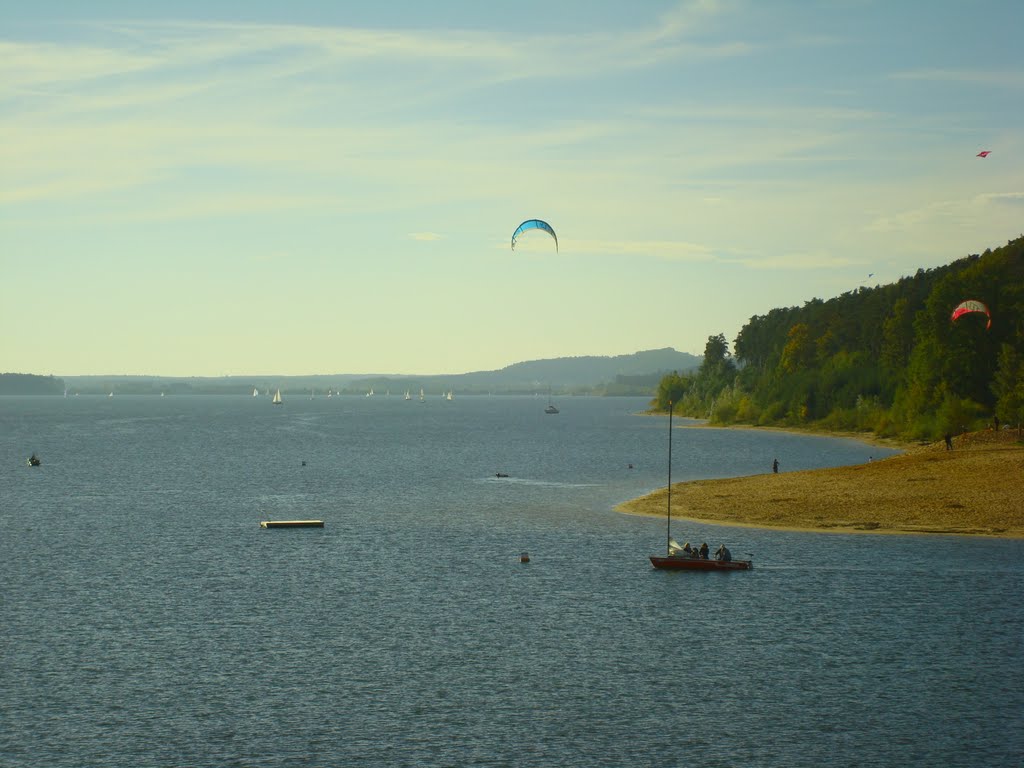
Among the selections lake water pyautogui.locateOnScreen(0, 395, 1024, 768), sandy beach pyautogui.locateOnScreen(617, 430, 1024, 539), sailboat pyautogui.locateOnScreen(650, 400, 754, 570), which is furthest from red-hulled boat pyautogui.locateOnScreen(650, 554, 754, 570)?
sandy beach pyautogui.locateOnScreen(617, 430, 1024, 539)

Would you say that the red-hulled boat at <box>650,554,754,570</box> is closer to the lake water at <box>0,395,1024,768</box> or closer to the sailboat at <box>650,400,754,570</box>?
the sailboat at <box>650,400,754,570</box>

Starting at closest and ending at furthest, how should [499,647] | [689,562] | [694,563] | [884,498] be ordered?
[499,647], [694,563], [689,562], [884,498]

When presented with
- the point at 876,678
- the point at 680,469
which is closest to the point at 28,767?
the point at 876,678

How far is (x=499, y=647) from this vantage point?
169 ft

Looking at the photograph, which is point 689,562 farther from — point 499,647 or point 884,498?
point 884,498

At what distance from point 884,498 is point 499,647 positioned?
55.4 meters

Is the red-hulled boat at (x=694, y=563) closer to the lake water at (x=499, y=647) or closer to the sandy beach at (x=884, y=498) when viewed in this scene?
the lake water at (x=499, y=647)

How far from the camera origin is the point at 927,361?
16088 centimetres

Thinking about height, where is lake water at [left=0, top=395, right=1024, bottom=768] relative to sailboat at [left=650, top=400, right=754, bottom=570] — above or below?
below

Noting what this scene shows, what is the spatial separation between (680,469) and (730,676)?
100366 mm

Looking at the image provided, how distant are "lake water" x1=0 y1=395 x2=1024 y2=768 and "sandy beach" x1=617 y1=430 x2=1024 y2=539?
16.9 ft

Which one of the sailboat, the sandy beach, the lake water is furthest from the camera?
the sandy beach

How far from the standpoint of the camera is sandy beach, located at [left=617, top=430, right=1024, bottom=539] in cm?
8625

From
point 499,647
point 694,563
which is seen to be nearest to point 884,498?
point 694,563
